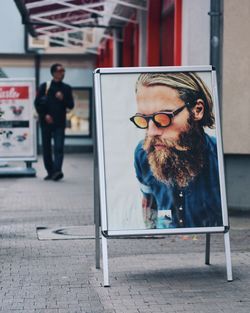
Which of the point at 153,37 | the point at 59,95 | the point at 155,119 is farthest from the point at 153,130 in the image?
the point at 153,37

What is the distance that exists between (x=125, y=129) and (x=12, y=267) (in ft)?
5.61

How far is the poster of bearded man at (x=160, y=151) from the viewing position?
7.57m

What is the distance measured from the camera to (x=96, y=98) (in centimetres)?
760

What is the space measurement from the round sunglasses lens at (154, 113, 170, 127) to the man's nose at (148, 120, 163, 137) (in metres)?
0.04

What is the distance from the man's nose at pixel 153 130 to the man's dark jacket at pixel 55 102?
9.04 meters

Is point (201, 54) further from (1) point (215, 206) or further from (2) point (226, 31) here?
(1) point (215, 206)

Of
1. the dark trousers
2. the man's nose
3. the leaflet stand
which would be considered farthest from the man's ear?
the leaflet stand

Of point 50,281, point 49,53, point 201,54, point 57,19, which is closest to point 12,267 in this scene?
point 50,281

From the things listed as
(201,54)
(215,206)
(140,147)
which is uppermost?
(201,54)

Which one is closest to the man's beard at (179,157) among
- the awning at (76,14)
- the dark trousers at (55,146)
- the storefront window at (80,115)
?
the dark trousers at (55,146)

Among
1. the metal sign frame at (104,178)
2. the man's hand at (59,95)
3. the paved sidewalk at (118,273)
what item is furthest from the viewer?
the man's hand at (59,95)

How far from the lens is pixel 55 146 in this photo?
54.9 feet

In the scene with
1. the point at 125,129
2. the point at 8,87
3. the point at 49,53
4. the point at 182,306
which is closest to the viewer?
the point at 182,306

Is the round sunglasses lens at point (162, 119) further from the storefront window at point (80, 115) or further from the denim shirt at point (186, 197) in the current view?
the storefront window at point (80, 115)
